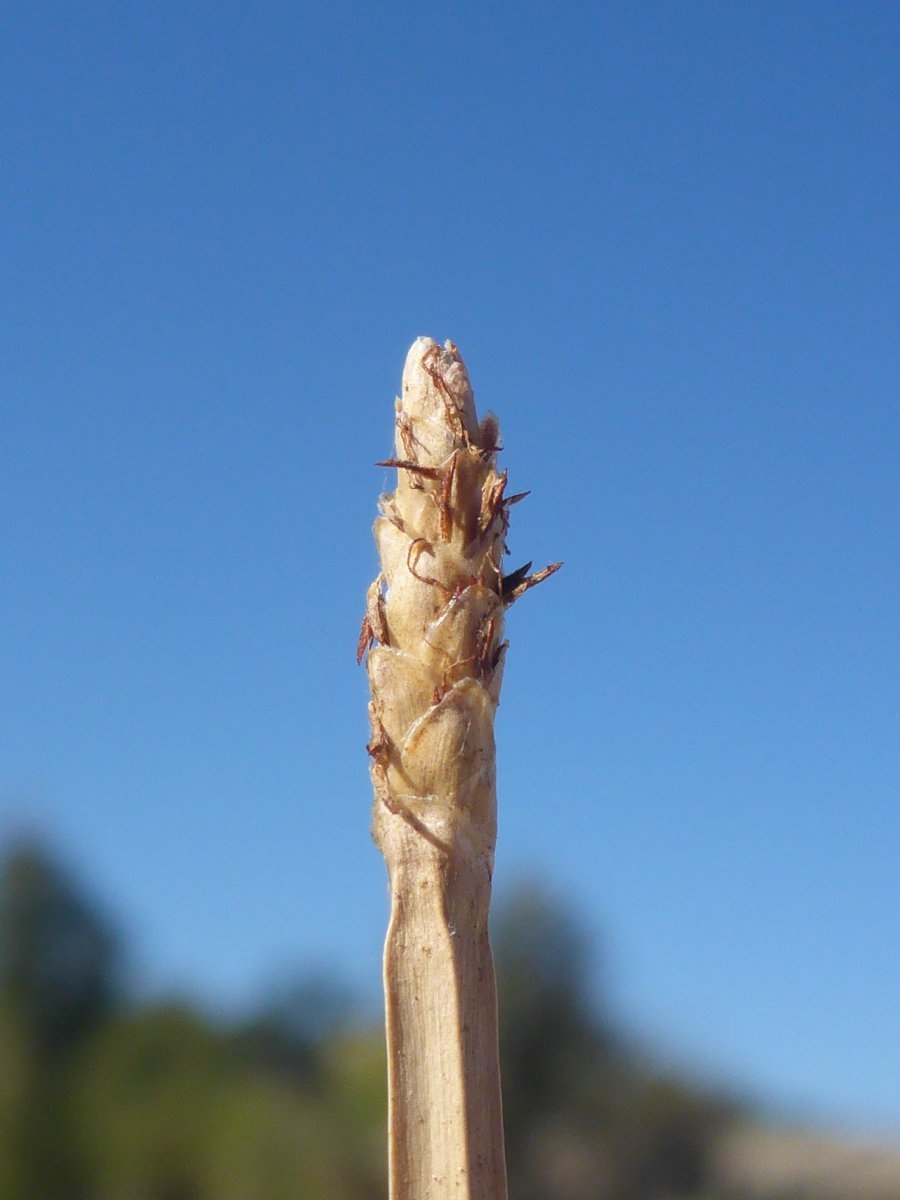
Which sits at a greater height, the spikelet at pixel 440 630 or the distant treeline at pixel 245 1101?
the spikelet at pixel 440 630

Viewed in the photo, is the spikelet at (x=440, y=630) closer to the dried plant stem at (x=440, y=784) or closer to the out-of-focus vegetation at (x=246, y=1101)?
the dried plant stem at (x=440, y=784)

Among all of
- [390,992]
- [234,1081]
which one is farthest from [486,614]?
[234,1081]

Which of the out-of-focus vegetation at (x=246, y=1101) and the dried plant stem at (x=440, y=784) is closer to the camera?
the dried plant stem at (x=440, y=784)

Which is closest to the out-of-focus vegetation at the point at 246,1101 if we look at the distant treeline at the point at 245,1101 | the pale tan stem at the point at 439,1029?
the distant treeline at the point at 245,1101

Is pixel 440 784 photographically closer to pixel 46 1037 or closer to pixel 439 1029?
pixel 439 1029

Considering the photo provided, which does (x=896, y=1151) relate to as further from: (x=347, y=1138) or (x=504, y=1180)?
(x=504, y=1180)

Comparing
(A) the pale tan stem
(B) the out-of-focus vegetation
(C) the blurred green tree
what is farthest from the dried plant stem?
(C) the blurred green tree

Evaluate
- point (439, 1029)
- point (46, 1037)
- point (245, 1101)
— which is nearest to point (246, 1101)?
point (245, 1101)
